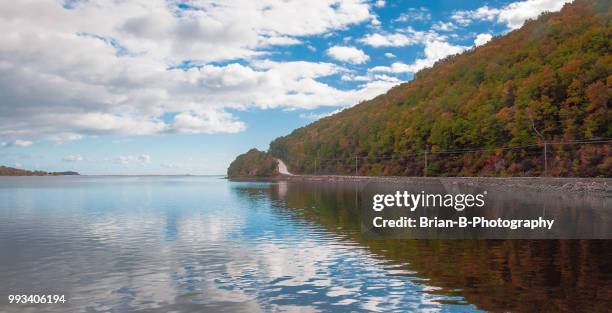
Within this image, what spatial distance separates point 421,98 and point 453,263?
17345 centimetres

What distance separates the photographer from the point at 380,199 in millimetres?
73438

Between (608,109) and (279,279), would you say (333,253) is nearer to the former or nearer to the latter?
(279,279)

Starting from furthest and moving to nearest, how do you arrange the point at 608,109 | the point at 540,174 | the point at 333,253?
the point at 540,174 < the point at 608,109 < the point at 333,253

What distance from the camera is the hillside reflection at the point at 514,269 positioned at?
16.1 meters

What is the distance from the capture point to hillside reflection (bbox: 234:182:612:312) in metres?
16.1

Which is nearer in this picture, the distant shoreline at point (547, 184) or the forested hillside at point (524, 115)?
the distant shoreline at point (547, 184)

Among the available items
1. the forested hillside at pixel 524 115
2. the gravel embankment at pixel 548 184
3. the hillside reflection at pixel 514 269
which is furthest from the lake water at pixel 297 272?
the forested hillside at pixel 524 115

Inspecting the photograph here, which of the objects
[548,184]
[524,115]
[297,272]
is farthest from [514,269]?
[524,115]

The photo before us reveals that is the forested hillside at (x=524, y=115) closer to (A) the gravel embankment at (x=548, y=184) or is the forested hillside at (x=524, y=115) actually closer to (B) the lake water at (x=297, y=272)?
(A) the gravel embankment at (x=548, y=184)

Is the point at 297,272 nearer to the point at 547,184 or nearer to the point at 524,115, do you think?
the point at 547,184

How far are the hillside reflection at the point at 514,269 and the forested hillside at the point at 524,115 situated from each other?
59302 mm

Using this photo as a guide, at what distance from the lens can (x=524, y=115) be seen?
3964 inches

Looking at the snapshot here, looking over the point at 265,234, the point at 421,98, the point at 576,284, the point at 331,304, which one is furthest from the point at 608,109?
the point at 421,98

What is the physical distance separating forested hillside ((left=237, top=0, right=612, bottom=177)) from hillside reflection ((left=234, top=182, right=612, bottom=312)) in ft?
195
